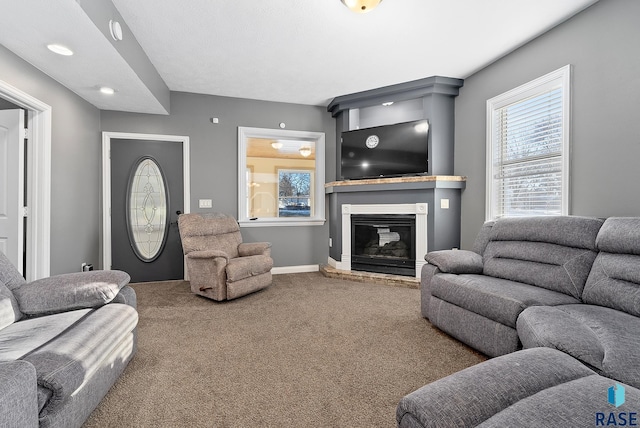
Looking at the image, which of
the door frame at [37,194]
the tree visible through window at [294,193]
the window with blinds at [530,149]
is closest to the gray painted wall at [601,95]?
the window with blinds at [530,149]

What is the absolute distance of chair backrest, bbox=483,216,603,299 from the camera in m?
1.97

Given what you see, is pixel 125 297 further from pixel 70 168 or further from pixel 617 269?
pixel 617 269

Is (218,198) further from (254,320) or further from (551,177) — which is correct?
(551,177)

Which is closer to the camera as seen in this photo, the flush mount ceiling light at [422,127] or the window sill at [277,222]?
the flush mount ceiling light at [422,127]

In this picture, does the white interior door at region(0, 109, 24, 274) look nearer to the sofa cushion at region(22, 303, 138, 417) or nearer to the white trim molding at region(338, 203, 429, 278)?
the sofa cushion at region(22, 303, 138, 417)

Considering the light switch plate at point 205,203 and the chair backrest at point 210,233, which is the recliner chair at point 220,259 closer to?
the chair backrest at point 210,233

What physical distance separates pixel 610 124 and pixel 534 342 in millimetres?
2018

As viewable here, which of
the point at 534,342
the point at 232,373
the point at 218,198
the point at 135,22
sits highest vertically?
the point at 135,22

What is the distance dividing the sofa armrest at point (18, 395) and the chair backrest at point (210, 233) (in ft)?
8.08

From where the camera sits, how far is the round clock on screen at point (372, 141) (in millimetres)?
4181

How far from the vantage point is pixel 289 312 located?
288 centimetres

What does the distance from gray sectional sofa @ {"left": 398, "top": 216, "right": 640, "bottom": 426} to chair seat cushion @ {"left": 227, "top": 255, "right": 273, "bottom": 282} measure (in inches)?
72.2

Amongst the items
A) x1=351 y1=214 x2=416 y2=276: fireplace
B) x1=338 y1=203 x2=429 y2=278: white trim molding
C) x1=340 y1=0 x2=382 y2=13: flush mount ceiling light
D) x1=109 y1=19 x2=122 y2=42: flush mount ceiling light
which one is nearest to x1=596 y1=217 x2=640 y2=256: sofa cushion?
x1=338 y1=203 x2=429 y2=278: white trim molding

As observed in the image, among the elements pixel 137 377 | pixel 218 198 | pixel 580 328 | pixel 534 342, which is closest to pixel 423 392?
pixel 534 342
